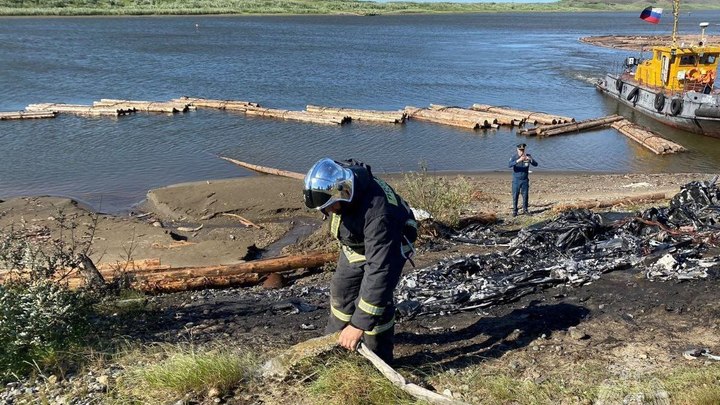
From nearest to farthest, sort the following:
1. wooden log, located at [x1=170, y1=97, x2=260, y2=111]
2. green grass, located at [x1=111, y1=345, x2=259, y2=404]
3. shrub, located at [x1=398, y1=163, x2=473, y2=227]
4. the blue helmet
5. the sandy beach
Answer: the blue helmet < green grass, located at [x1=111, y1=345, x2=259, y2=404] < shrub, located at [x1=398, y1=163, x2=473, y2=227] < the sandy beach < wooden log, located at [x1=170, y1=97, x2=260, y2=111]

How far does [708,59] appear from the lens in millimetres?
23938

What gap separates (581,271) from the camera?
256 inches

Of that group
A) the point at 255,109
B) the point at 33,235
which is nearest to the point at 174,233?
the point at 33,235

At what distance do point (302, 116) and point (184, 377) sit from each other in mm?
21266

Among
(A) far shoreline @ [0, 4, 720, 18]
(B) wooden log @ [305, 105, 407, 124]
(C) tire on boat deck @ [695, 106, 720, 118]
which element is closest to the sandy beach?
(C) tire on boat deck @ [695, 106, 720, 118]

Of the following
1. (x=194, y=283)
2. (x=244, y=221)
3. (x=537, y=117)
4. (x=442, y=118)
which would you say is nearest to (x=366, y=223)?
(x=194, y=283)

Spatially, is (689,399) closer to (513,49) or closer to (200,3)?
(513,49)

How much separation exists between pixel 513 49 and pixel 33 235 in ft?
172

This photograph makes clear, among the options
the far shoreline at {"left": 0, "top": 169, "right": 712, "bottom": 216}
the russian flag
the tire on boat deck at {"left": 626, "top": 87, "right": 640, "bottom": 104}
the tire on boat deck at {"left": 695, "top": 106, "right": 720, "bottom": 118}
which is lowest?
the far shoreline at {"left": 0, "top": 169, "right": 712, "bottom": 216}

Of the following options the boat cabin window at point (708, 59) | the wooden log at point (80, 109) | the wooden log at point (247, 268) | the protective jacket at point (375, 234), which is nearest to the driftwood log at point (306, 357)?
the protective jacket at point (375, 234)

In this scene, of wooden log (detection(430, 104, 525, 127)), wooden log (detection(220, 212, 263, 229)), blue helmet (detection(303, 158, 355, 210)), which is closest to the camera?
blue helmet (detection(303, 158, 355, 210))

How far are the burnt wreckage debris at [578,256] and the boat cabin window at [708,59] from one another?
58.4ft

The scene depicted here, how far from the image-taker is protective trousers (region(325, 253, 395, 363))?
429 cm

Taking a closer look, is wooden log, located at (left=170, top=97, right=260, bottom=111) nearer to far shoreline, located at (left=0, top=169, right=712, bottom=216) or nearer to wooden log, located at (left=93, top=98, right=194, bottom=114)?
wooden log, located at (left=93, top=98, right=194, bottom=114)
